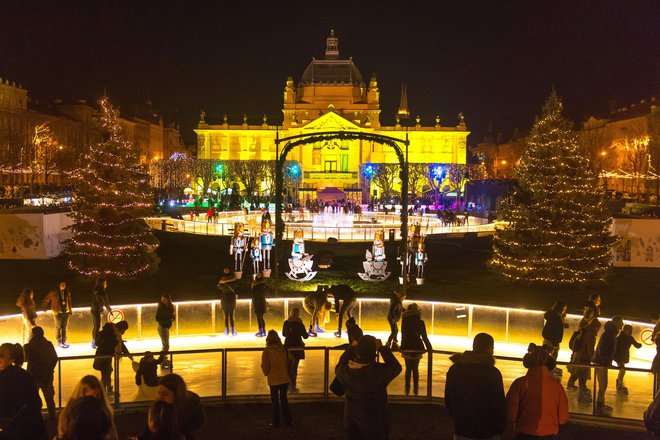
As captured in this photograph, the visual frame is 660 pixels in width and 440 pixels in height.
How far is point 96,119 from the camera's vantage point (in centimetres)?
2273

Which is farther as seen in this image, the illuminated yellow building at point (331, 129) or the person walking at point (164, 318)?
the illuminated yellow building at point (331, 129)

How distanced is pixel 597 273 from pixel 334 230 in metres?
16.3

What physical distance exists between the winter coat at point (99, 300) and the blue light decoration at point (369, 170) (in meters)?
69.9

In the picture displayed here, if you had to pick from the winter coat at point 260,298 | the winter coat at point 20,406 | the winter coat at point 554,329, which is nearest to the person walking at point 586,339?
the winter coat at point 554,329

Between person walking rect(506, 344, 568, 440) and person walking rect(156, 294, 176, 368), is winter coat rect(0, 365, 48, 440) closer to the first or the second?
person walking rect(506, 344, 568, 440)

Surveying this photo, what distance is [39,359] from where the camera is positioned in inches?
324

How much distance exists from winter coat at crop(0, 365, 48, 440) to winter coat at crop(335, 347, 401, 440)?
105 inches

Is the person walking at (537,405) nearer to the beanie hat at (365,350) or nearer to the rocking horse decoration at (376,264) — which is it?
the beanie hat at (365,350)

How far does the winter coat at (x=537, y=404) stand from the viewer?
232 inches

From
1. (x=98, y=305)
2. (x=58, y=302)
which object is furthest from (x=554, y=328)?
(x=58, y=302)

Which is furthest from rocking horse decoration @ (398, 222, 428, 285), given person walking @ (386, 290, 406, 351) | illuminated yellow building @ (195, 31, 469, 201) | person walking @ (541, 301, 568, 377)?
illuminated yellow building @ (195, 31, 469, 201)

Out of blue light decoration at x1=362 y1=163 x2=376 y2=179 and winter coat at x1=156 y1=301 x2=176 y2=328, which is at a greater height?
blue light decoration at x1=362 y1=163 x2=376 y2=179

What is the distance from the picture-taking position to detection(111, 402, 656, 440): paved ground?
819 cm

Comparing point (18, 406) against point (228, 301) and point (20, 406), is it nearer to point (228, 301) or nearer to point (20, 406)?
point (20, 406)
